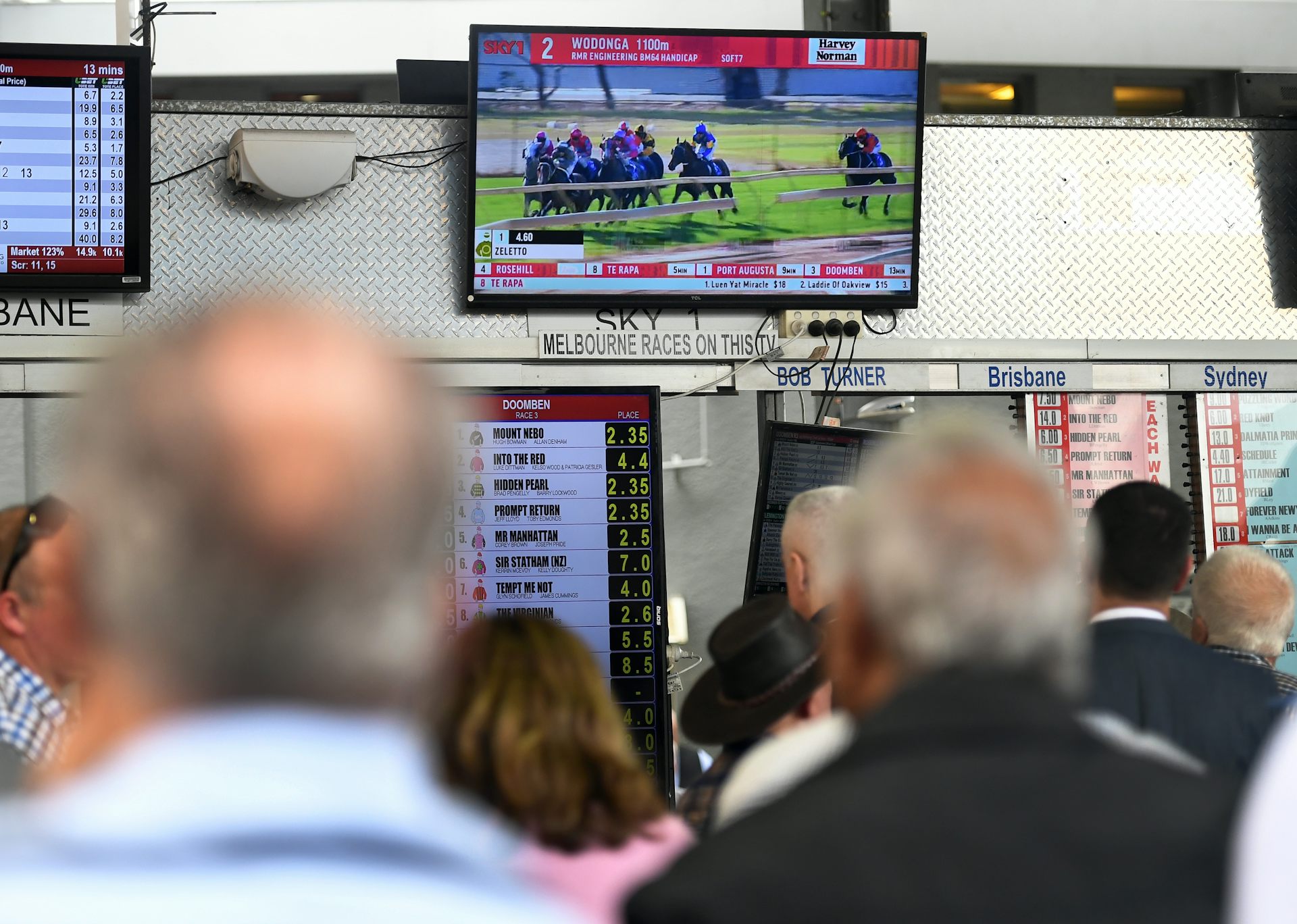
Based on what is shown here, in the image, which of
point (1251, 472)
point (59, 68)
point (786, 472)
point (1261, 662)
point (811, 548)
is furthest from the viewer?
point (1251, 472)

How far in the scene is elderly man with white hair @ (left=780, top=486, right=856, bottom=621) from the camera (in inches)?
161

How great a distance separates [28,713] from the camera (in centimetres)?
272

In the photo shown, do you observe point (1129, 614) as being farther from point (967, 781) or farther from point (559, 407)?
point (559, 407)

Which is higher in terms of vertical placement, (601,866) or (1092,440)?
(1092,440)

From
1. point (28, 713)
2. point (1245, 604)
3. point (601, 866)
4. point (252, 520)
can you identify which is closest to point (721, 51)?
point (1245, 604)

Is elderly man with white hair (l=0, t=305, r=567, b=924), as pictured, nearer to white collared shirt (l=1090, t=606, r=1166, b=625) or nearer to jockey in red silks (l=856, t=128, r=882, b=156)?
white collared shirt (l=1090, t=606, r=1166, b=625)

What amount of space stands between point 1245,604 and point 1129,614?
124 centimetres

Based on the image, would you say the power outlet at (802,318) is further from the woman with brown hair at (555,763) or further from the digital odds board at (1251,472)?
the woman with brown hair at (555,763)

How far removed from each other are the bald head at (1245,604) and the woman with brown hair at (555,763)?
2.41 m

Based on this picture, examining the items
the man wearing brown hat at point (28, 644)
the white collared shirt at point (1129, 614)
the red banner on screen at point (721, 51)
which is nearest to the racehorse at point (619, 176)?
the red banner on screen at point (721, 51)

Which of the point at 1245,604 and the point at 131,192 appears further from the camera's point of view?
the point at 131,192

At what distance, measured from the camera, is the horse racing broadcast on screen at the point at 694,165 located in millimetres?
5059

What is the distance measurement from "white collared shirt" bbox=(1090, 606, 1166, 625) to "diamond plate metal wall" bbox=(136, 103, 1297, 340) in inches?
97.8

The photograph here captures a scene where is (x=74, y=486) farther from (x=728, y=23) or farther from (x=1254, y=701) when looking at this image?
(x=728, y=23)
